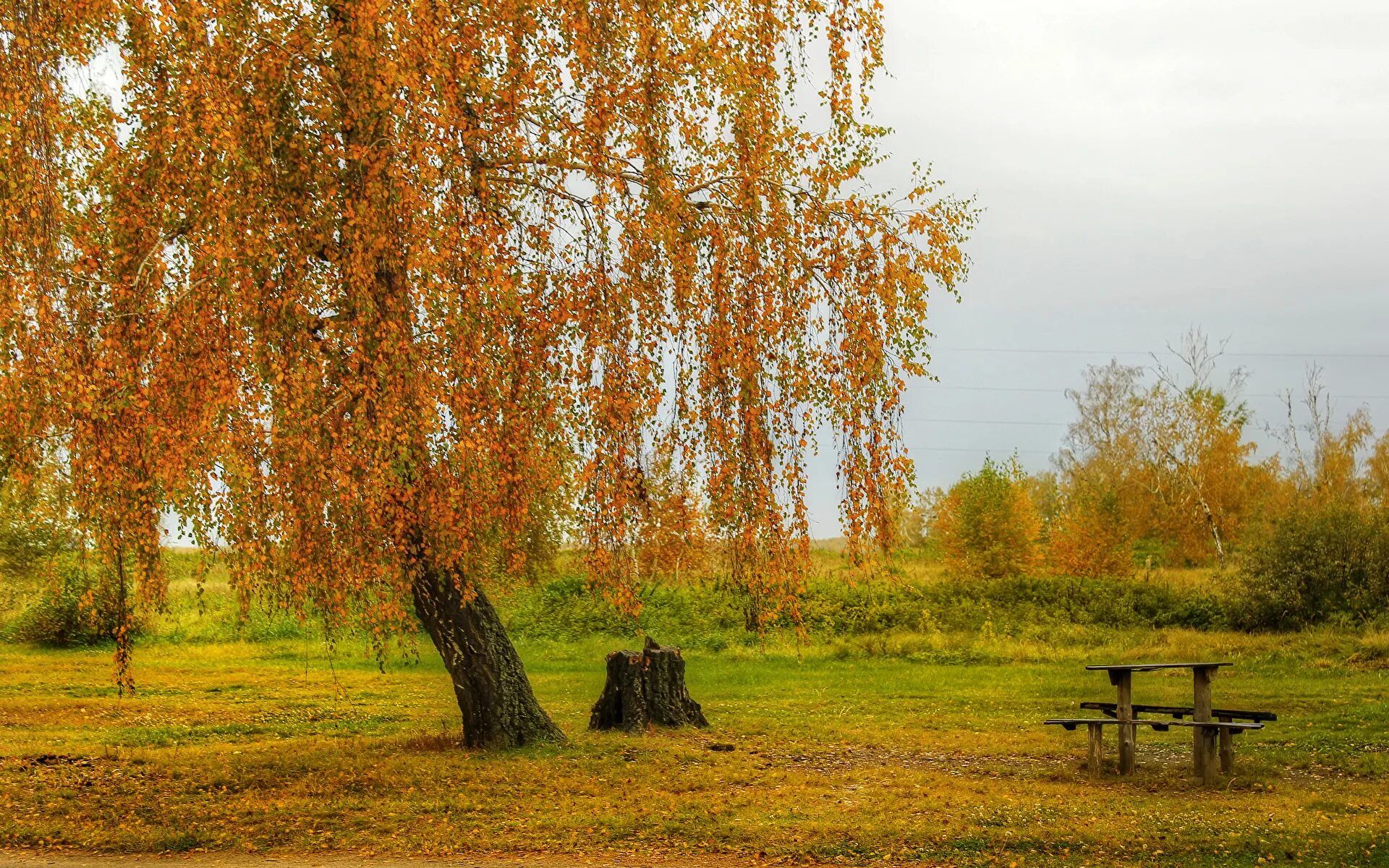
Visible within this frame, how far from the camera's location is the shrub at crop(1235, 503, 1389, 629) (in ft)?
96.8

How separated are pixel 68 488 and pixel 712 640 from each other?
77.7 ft

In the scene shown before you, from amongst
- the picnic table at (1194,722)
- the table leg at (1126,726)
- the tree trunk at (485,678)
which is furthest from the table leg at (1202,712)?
the tree trunk at (485,678)

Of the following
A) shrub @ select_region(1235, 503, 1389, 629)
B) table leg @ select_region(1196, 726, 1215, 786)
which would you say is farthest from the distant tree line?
table leg @ select_region(1196, 726, 1215, 786)

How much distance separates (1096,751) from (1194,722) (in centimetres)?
130

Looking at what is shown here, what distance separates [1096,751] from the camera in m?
13.0

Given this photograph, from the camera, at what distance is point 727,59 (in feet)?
29.5

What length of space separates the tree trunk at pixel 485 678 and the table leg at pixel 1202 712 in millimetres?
7094

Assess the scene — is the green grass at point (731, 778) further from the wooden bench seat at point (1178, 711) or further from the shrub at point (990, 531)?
the shrub at point (990, 531)

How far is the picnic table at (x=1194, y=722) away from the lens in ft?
39.9

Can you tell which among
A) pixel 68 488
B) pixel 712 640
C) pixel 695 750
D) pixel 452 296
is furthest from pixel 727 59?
pixel 712 640

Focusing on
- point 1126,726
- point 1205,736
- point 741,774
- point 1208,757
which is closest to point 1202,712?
point 1205,736

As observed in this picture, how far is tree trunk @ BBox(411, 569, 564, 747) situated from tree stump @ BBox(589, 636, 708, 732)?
6.21ft

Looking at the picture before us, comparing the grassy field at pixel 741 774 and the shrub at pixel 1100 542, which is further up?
the shrub at pixel 1100 542

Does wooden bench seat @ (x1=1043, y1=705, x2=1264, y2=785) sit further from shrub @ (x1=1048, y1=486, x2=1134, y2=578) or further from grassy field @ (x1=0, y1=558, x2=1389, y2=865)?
shrub @ (x1=1048, y1=486, x2=1134, y2=578)
